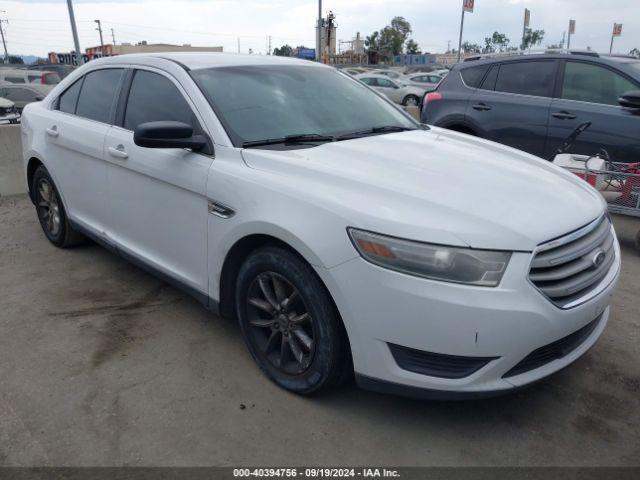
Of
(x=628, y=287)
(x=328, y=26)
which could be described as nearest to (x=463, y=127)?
(x=628, y=287)

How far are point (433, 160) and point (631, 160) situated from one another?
11.7 ft

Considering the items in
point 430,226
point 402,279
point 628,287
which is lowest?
point 628,287

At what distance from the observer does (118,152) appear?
3635mm

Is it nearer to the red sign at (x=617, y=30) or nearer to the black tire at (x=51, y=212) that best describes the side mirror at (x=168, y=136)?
the black tire at (x=51, y=212)

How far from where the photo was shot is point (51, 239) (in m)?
5.13

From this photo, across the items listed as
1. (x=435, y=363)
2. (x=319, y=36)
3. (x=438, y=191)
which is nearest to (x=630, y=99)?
(x=438, y=191)

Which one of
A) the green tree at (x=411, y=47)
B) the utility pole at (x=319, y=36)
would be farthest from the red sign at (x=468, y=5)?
the green tree at (x=411, y=47)

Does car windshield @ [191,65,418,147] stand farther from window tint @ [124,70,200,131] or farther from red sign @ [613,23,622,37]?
red sign @ [613,23,622,37]

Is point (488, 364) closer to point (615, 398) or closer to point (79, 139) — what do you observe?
point (615, 398)

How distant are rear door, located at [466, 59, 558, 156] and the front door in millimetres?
4101

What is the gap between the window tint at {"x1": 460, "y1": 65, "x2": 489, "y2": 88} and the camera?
657 cm

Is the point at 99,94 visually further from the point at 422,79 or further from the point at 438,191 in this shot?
the point at 422,79

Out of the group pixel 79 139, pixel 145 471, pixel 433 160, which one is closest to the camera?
pixel 145 471

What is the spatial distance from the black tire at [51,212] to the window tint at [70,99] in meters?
0.59
